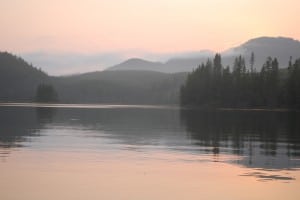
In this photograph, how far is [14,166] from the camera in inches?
1173

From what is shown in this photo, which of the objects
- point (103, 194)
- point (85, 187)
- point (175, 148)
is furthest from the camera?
point (175, 148)

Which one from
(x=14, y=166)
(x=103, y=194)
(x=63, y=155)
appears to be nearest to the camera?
(x=103, y=194)

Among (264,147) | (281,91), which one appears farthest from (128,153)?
(281,91)

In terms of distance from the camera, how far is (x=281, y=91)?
19012 centimetres

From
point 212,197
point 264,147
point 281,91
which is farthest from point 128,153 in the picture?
point 281,91

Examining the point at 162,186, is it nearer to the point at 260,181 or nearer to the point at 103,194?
the point at 103,194

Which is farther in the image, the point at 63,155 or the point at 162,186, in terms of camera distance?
the point at 63,155

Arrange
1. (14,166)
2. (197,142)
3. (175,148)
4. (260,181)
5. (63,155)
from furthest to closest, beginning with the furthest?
(197,142) → (175,148) → (63,155) → (14,166) → (260,181)

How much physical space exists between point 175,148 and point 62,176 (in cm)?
1787

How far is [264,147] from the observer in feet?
150

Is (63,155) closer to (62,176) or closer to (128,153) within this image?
(128,153)

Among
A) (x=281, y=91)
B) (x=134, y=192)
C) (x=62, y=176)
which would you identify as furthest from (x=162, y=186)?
(x=281, y=91)

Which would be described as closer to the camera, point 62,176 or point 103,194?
point 103,194

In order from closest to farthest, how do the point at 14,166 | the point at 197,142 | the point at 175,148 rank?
1. the point at 14,166
2. the point at 175,148
3. the point at 197,142
